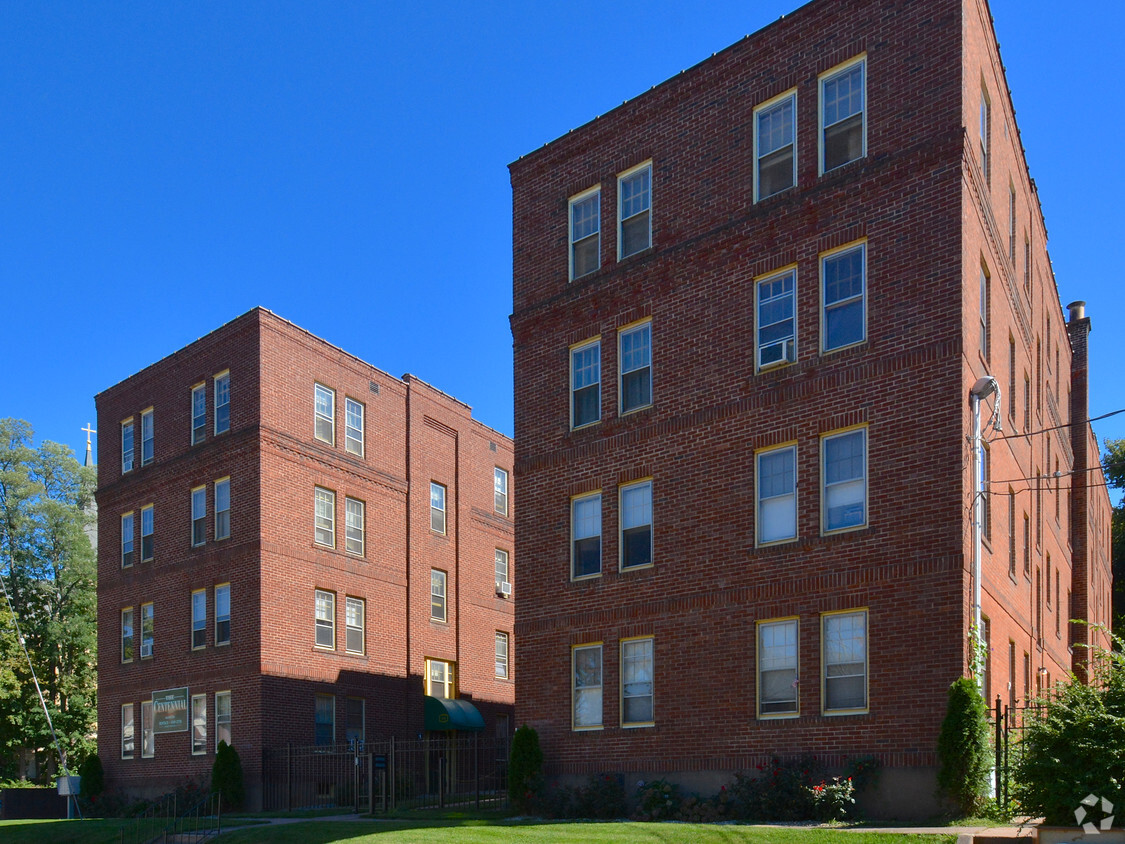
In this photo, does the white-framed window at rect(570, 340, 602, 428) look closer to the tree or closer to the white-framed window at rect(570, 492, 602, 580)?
the white-framed window at rect(570, 492, 602, 580)

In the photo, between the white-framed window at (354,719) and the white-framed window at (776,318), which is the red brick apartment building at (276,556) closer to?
the white-framed window at (354,719)

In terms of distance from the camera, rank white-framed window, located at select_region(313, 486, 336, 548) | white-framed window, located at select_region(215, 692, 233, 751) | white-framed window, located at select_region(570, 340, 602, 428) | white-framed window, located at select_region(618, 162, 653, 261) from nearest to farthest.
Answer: white-framed window, located at select_region(618, 162, 653, 261) → white-framed window, located at select_region(570, 340, 602, 428) → white-framed window, located at select_region(215, 692, 233, 751) → white-framed window, located at select_region(313, 486, 336, 548)

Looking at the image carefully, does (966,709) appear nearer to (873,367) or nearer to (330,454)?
(873,367)

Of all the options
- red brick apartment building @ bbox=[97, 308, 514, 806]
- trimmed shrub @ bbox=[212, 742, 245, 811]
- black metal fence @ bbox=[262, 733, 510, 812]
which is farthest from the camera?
red brick apartment building @ bbox=[97, 308, 514, 806]

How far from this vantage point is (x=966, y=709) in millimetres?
17594

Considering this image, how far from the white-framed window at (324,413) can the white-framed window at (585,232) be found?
1180 centimetres

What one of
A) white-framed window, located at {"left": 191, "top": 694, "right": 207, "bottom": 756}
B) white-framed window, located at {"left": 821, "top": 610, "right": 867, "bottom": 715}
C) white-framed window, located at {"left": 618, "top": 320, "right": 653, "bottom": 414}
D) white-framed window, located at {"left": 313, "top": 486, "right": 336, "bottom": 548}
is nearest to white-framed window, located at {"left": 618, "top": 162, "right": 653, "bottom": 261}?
white-framed window, located at {"left": 618, "top": 320, "right": 653, "bottom": 414}

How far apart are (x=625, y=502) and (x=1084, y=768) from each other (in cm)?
1120

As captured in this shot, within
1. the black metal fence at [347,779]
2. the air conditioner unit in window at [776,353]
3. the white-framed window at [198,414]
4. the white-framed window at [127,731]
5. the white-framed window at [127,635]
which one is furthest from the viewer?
the white-framed window at [127,635]

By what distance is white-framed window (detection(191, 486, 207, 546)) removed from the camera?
34375 millimetres

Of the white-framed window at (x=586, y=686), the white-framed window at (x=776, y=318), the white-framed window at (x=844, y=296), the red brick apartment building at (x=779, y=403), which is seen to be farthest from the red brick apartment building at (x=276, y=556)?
the white-framed window at (x=844, y=296)

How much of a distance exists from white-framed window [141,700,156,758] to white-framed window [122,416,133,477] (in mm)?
7583

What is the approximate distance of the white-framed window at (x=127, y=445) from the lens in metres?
38.0

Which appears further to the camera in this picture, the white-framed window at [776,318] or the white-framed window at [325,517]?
the white-framed window at [325,517]
